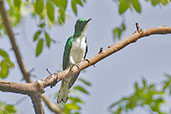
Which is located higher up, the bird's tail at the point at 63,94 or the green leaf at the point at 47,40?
the green leaf at the point at 47,40

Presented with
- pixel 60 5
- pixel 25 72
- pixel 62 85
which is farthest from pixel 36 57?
pixel 60 5

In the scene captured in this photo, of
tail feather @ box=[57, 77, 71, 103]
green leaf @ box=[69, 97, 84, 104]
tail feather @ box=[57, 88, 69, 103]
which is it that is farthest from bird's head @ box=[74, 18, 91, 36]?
green leaf @ box=[69, 97, 84, 104]

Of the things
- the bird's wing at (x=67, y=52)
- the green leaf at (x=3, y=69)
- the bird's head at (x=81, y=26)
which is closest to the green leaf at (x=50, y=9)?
the green leaf at (x=3, y=69)

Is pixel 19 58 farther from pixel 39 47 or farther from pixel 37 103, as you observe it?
pixel 37 103

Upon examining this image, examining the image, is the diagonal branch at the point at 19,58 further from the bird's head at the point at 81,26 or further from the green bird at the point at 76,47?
the bird's head at the point at 81,26

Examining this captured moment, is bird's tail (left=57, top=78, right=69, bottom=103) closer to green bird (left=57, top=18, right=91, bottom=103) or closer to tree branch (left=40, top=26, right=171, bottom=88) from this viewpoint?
green bird (left=57, top=18, right=91, bottom=103)

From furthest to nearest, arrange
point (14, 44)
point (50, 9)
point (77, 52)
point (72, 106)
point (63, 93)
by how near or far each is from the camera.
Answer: point (77, 52) → point (63, 93) → point (72, 106) → point (14, 44) → point (50, 9)

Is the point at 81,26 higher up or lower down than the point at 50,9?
higher up

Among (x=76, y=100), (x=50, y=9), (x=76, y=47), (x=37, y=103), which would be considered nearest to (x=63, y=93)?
(x=76, y=100)

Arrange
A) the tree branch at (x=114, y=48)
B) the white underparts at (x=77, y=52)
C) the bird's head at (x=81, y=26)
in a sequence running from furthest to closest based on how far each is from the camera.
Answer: the bird's head at (x=81, y=26) → the white underparts at (x=77, y=52) → the tree branch at (x=114, y=48)

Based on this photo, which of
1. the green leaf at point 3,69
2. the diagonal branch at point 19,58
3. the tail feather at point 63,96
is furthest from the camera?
the tail feather at point 63,96

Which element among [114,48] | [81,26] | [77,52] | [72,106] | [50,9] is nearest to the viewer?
[114,48]

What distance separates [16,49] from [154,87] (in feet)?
7.27

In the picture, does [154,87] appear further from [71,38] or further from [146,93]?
[71,38]
